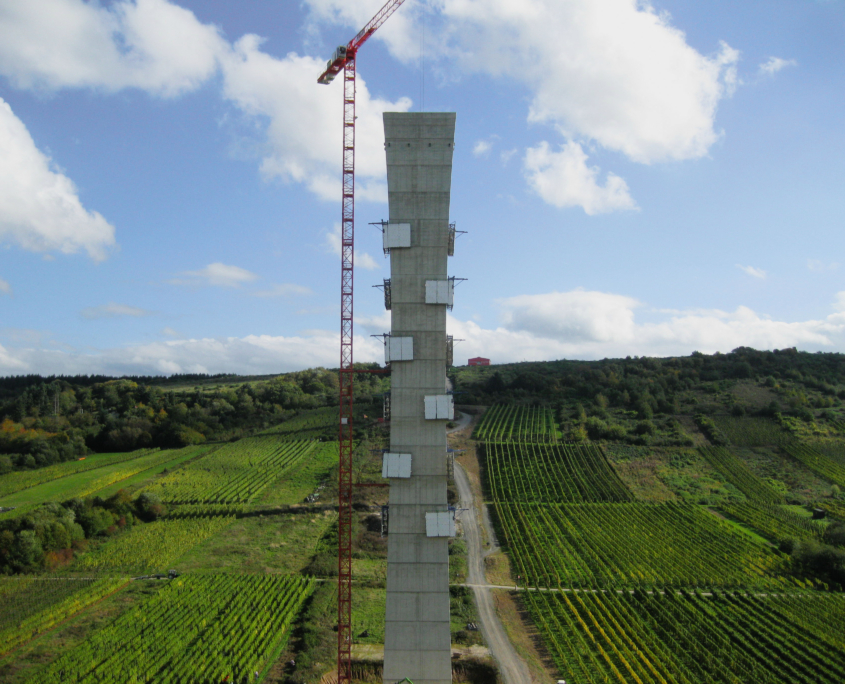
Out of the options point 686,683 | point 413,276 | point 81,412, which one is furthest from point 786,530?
point 81,412

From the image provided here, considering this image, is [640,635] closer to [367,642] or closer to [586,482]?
[367,642]

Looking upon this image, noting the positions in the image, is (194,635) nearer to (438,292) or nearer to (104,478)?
(438,292)

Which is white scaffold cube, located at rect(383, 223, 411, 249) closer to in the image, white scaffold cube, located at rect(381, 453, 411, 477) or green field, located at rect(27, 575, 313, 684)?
white scaffold cube, located at rect(381, 453, 411, 477)

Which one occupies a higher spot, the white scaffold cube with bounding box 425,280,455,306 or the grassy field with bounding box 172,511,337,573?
the white scaffold cube with bounding box 425,280,455,306

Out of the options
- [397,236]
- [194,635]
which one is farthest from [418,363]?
[194,635]

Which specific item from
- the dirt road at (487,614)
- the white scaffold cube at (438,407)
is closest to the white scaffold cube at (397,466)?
the white scaffold cube at (438,407)

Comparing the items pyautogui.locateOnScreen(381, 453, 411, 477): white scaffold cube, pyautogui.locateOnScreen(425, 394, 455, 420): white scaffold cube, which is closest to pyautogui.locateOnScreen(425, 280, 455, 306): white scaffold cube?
pyautogui.locateOnScreen(425, 394, 455, 420): white scaffold cube
